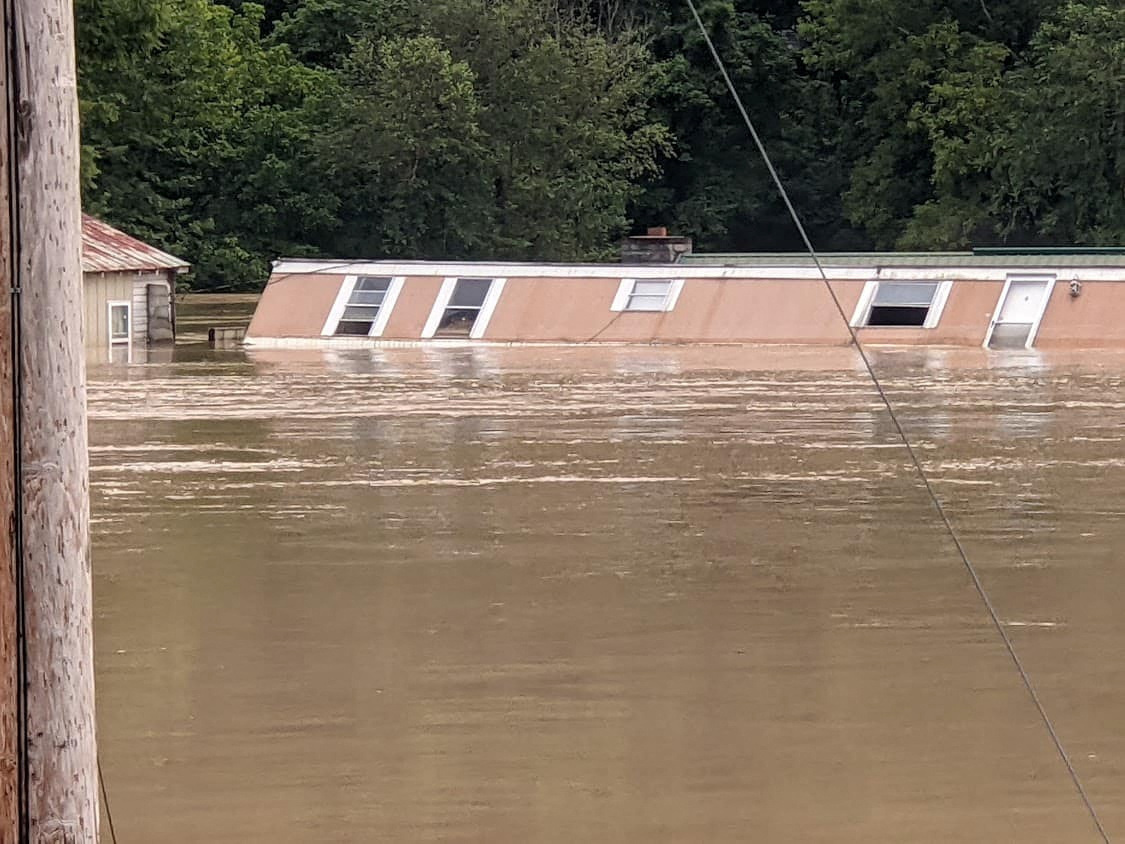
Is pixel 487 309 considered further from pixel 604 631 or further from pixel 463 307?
pixel 604 631

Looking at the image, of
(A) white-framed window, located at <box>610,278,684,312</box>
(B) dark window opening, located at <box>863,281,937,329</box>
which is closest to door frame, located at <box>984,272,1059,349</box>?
(B) dark window opening, located at <box>863,281,937,329</box>

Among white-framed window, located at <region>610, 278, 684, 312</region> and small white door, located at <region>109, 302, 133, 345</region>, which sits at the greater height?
white-framed window, located at <region>610, 278, 684, 312</region>

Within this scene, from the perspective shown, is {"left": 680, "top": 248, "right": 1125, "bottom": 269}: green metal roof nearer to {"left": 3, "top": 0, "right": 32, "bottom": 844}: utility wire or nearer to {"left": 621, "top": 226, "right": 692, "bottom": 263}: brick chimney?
{"left": 621, "top": 226, "right": 692, "bottom": 263}: brick chimney

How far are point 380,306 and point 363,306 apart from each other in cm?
28

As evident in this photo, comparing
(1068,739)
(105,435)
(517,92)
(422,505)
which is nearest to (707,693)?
(1068,739)

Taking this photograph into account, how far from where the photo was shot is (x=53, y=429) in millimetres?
4551

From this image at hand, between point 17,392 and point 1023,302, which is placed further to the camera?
point 1023,302

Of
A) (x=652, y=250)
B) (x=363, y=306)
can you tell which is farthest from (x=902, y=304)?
(x=652, y=250)

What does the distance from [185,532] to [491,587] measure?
2737 millimetres

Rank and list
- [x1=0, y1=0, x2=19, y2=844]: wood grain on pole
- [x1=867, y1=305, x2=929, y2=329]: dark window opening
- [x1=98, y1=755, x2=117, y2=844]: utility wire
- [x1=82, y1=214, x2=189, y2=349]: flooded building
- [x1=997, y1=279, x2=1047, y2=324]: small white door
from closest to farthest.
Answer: [x1=0, y1=0, x2=19, y2=844]: wood grain on pole
[x1=98, y1=755, x2=117, y2=844]: utility wire
[x1=82, y1=214, x2=189, y2=349]: flooded building
[x1=997, y1=279, x2=1047, y2=324]: small white door
[x1=867, y1=305, x2=929, y2=329]: dark window opening

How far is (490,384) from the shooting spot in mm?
24359

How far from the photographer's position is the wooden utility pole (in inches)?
176

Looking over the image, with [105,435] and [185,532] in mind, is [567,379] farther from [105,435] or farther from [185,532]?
[185,532]

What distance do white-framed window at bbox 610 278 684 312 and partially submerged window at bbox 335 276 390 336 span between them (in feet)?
13.0
